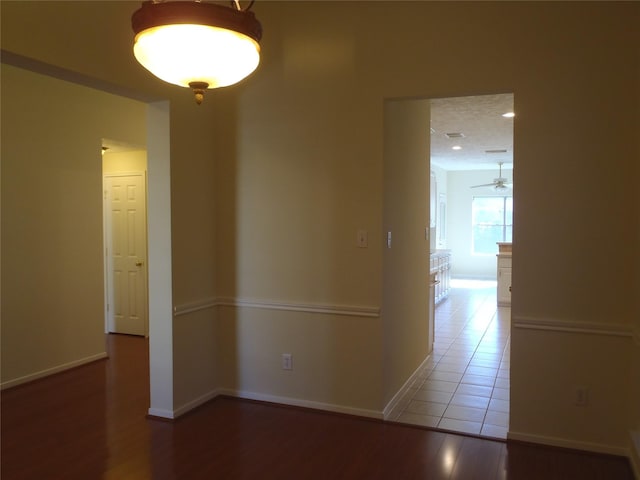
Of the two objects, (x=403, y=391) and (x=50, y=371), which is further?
(x=50, y=371)

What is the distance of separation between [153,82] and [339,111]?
47.8 inches

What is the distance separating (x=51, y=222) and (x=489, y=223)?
10.2 meters

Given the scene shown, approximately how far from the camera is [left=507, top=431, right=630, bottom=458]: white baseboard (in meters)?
2.83

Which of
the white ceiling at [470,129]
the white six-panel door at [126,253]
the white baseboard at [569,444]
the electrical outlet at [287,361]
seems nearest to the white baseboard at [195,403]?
the electrical outlet at [287,361]

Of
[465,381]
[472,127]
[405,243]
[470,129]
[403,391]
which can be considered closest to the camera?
[403,391]

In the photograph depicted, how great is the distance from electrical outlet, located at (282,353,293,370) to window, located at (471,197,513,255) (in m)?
9.58

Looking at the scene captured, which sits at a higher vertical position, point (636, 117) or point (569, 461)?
point (636, 117)

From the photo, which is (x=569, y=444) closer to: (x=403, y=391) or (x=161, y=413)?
(x=403, y=391)

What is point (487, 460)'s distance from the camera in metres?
2.82

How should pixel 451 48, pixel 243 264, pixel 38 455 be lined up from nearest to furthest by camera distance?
pixel 38 455, pixel 451 48, pixel 243 264

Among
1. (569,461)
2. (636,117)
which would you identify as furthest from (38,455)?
(636,117)

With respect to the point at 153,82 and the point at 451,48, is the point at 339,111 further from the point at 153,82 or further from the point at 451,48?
the point at 153,82

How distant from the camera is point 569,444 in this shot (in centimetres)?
292

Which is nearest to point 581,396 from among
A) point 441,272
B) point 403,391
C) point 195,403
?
point 403,391
